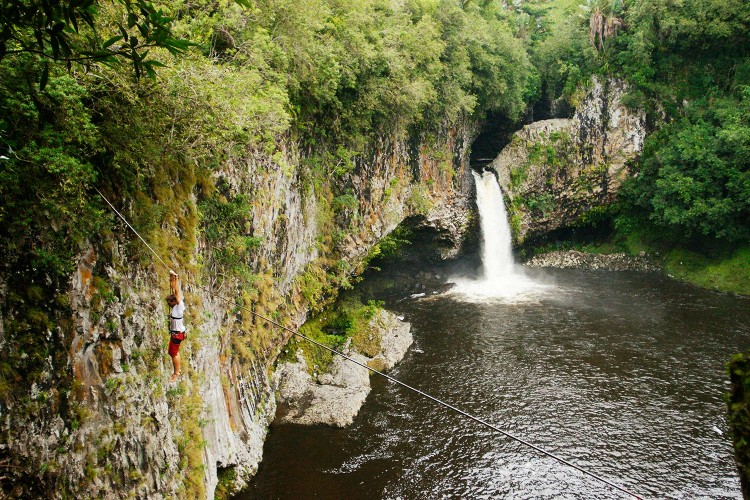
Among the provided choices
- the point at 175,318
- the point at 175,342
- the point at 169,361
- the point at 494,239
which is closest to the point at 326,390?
the point at 169,361

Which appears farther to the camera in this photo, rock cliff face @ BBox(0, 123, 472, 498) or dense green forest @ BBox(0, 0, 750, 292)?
rock cliff face @ BBox(0, 123, 472, 498)

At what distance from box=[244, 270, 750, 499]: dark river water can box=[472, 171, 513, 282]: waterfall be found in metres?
7.38

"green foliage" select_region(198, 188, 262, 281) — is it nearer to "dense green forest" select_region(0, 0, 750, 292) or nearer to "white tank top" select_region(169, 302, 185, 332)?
"dense green forest" select_region(0, 0, 750, 292)

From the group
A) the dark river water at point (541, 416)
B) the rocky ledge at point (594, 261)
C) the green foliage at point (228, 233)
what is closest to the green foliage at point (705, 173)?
the rocky ledge at point (594, 261)

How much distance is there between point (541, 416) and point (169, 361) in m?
9.51

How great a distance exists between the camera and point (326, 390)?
1315cm

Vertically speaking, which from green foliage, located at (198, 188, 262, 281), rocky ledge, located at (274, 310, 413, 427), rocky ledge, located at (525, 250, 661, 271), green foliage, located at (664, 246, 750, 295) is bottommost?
rocky ledge, located at (274, 310, 413, 427)

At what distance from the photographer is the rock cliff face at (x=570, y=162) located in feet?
87.1

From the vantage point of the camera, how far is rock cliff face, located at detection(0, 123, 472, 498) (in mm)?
5055

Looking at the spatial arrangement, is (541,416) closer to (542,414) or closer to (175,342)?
(542,414)

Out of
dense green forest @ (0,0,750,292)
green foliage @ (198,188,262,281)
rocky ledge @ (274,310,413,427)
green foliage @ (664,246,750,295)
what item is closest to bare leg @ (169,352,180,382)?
dense green forest @ (0,0,750,292)

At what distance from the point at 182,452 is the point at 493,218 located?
2295cm

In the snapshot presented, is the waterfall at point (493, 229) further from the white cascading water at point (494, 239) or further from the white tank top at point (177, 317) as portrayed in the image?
the white tank top at point (177, 317)

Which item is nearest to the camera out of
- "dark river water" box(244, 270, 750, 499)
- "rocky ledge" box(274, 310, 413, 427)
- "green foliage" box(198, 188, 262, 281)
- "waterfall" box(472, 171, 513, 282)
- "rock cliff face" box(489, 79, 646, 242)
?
"green foliage" box(198, 188, 262, 281)
